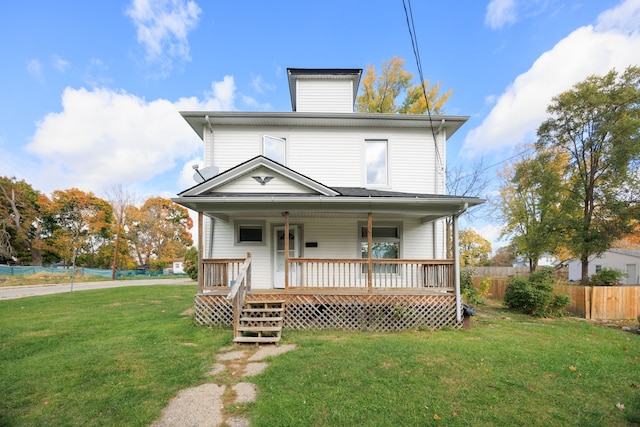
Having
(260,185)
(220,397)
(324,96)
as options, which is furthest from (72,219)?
(220,397)

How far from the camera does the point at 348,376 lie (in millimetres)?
4258

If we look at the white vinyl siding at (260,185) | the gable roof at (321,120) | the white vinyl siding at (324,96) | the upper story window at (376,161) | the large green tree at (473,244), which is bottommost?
the large green tree at (473,244)

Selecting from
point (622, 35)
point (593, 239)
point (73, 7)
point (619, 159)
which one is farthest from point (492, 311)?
point (73, 7)

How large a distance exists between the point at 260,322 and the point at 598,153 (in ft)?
53.8

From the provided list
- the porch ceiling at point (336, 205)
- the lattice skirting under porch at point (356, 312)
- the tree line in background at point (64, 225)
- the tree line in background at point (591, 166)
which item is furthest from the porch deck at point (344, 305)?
the tree line in background at point (64, 225)

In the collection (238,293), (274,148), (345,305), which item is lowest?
(345,305)

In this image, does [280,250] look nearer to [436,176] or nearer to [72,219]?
[436,176]

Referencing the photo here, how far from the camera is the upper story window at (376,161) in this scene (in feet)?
32.1

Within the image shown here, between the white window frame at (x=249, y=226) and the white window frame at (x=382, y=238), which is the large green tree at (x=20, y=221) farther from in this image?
the white window frame at (x=382, y=238)

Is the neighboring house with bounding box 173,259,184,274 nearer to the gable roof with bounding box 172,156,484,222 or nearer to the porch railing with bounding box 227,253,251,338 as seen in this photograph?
the gable roof with bounding box 172,156,484,222

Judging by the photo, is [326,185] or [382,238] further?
[382,238]

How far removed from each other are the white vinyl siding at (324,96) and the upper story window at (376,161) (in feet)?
6.24

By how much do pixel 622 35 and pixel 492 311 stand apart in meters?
12.1

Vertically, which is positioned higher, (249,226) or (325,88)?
(325,88)
